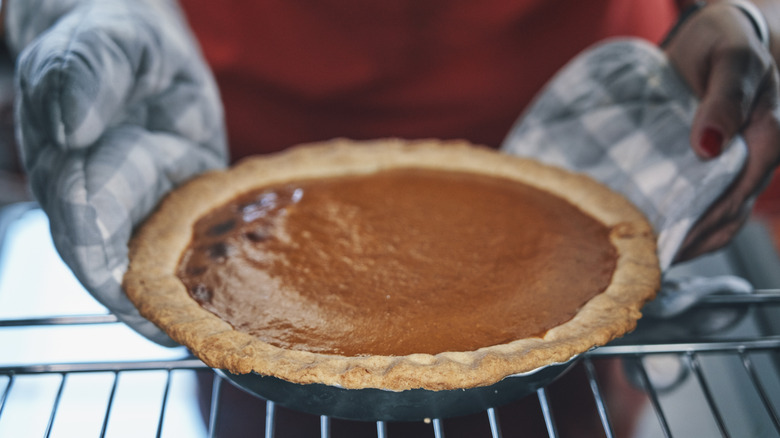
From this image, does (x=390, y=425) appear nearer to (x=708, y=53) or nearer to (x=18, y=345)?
(x=18, y=345)

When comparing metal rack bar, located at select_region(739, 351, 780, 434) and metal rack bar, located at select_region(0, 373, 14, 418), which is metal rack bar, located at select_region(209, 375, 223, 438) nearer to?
metal rack bar, located at select_region(0, 373, 14, 418)

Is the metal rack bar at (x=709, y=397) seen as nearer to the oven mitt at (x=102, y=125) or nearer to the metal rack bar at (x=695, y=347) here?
the metal rack bar at (x=695, y=347)

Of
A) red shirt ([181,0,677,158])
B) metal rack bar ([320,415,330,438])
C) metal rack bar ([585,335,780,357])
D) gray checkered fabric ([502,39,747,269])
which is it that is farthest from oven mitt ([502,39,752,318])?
metal rack bar ([320,415,330,438])

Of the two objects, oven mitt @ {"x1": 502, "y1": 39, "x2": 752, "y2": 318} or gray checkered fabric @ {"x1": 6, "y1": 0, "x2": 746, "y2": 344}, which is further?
oven mitt @ {"x1": 502, "y1": 39, "x2": 752, "y2": 318}

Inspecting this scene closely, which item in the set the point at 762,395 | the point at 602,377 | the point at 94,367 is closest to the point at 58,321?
the point at 94,367

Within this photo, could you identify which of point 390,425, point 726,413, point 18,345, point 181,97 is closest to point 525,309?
point 390,425

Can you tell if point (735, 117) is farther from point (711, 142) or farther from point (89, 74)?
point (89, 74)

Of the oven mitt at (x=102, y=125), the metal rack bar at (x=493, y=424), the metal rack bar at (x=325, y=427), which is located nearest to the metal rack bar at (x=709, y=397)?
the metal rack bar at (x=493, y=424)
